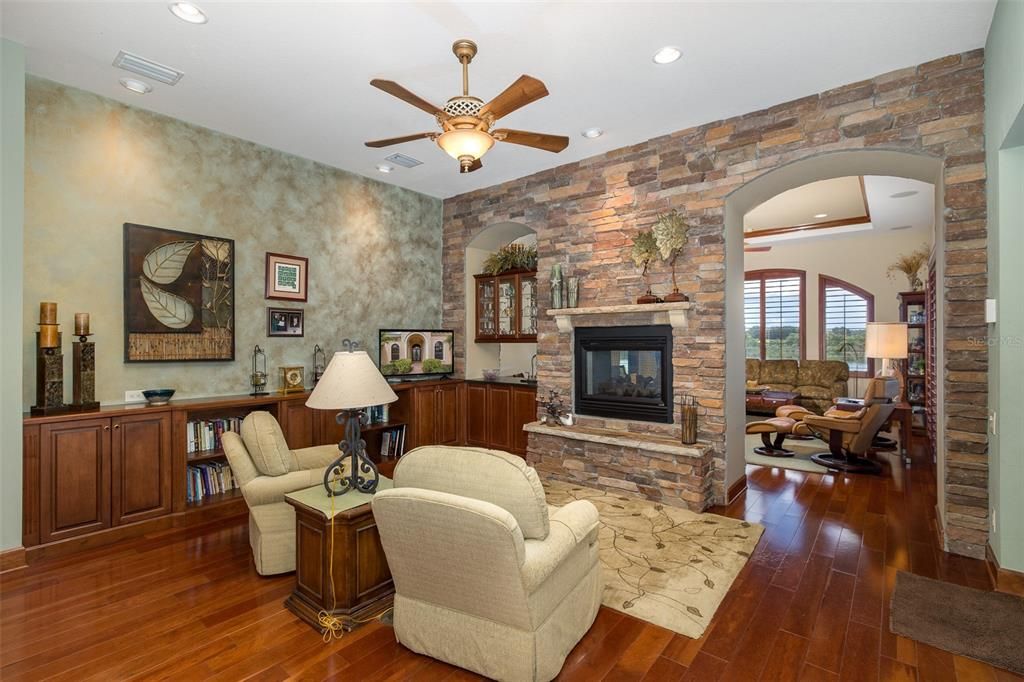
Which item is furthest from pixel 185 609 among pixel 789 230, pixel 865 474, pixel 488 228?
pixel 789 230

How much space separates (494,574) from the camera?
1.91 m

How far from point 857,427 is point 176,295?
257 inches

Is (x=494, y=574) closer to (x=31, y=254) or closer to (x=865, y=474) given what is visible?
(x=31, y=254)

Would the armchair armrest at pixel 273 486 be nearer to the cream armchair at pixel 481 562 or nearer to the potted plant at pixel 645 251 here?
the cream armchair at pixel 481 562

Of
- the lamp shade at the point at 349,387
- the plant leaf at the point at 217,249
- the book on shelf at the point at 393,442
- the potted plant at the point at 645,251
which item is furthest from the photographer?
the book on shelf at the point at 393,442

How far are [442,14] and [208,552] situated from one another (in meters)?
3.66

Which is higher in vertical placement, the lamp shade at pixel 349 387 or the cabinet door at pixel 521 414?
the lamp shade at pixel 349 387

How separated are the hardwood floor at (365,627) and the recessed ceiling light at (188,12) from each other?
3.21 metres

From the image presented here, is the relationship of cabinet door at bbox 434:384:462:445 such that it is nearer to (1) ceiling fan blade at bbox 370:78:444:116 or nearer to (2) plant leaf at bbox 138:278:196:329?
(2) plant leaf at bbox 138:278:196:329

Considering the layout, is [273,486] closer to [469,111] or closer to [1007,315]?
[469,111]

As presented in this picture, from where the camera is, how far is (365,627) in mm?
2445

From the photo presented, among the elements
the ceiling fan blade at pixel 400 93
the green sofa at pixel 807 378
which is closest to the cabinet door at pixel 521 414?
the ceiling fan blade at pixel 400 93

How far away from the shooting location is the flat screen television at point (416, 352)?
18.7ft

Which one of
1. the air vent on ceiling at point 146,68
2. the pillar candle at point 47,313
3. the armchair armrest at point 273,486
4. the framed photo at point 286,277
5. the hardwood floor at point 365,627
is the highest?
the air vent on ceiling at point 146,68
